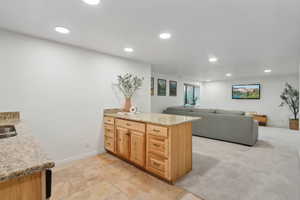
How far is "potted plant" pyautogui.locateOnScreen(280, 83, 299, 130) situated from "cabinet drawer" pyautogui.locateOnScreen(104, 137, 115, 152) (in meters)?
6.92

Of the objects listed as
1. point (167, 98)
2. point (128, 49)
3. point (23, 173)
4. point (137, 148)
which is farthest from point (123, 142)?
point (167, 98)

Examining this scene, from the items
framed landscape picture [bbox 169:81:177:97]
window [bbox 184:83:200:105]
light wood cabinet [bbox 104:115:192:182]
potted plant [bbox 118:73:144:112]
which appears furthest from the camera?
window [bbox 184:83:200:105]

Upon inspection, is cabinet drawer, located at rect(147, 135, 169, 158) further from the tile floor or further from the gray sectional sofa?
the gray sectional sofa

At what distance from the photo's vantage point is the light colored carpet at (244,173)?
1.91m

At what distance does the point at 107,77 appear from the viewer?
129 inches

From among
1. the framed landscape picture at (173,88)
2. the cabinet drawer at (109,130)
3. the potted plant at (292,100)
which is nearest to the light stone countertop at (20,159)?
the cabinet drawer at (109,130)

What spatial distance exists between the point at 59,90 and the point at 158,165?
2166 millimetres

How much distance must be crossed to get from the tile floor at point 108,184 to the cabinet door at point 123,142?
0.69 ft

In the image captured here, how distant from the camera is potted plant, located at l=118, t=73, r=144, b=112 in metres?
3.40

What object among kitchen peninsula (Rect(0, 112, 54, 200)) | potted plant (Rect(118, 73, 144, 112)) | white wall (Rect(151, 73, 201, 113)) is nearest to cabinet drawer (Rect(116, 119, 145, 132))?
potted plant (Rect(118, 73, 144, 112))

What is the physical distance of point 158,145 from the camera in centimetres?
218

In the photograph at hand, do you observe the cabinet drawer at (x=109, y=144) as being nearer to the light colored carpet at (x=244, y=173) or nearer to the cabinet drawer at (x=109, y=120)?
the cabinet drawer at (x=109, y=120)

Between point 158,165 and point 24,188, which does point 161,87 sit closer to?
point 158,165

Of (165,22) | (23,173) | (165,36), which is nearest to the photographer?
(23,173)
